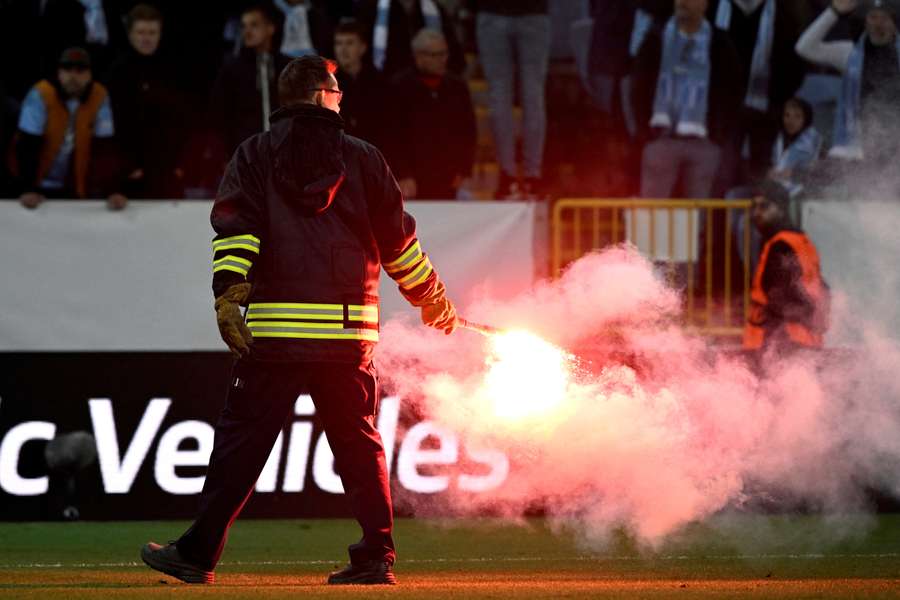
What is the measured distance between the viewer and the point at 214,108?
13.0m

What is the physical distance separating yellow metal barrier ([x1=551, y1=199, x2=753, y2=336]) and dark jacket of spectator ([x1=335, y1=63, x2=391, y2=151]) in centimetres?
151

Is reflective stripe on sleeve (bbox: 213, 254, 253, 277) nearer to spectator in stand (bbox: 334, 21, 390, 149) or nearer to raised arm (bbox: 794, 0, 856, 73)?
spectator in stand (bbox: 334, 21, 390, 149)

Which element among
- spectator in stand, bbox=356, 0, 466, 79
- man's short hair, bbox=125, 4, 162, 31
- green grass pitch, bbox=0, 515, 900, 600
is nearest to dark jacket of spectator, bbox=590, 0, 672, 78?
spectator in stand, bbox=356, 0, 466, 79

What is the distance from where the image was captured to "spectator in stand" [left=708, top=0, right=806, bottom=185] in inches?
559

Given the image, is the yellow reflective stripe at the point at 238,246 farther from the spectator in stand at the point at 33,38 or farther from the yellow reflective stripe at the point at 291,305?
the spectator in stand at the point at 33,38

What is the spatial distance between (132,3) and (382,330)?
4.98 metres

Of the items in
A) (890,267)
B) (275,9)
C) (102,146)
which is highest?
(275,9)

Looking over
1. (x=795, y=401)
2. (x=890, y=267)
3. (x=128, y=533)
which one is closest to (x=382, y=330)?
(x=128, y=533)

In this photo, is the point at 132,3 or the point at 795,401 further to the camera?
the point at 132,3

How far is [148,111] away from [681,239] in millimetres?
4147

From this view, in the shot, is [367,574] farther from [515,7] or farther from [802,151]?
[802,151]

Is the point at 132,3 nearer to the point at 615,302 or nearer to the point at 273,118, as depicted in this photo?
the point at 615,302

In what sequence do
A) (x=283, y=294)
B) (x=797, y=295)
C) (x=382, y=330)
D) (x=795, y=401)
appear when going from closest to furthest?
(x=283, y=294) < (x=382, y=330) < (x=795, y=401) < (x=797, y=295)

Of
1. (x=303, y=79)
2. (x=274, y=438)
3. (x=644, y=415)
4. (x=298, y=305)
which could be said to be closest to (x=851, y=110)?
(x=644, y=415)
